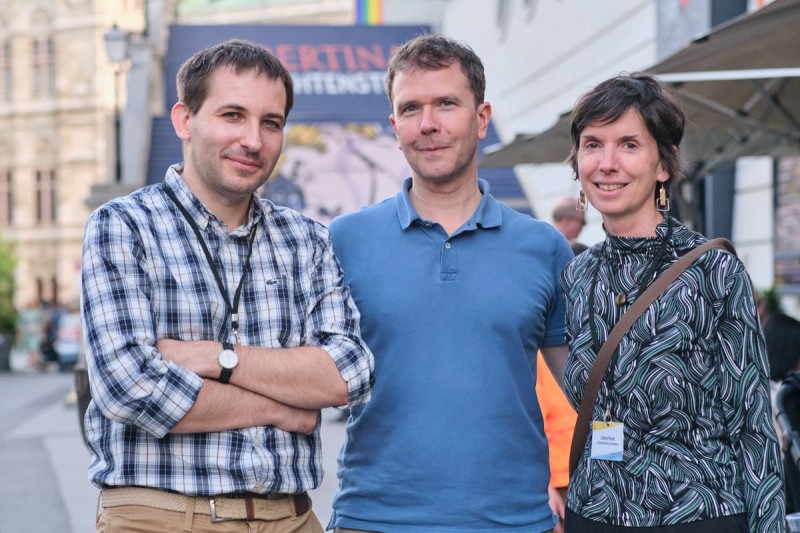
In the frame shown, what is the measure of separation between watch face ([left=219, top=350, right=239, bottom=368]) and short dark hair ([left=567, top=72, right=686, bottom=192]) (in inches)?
42.1

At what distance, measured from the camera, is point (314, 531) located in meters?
2.82

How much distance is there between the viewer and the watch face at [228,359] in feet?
8.61

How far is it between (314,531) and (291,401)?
0.37m

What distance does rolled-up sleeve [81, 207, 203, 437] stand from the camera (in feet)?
8.28

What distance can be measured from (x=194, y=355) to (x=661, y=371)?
1.10 m

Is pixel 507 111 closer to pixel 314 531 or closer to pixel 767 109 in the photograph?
pixel 767 109

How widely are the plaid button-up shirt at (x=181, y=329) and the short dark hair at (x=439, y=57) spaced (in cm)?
65

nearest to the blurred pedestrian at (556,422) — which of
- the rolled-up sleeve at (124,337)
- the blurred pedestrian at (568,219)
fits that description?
the rolled-up sleeve at (124,337)

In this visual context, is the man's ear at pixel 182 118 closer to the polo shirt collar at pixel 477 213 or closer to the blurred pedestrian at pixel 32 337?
the polo shirt collar at pixel 477 213

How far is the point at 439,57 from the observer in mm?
3152

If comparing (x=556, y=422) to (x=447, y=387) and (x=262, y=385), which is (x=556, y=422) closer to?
(x=447, y=387)

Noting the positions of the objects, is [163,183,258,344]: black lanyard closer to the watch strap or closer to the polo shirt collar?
the watch strap

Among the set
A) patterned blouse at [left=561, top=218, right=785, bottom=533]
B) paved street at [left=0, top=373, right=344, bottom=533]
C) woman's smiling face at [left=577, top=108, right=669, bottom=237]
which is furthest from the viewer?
paved street at [left=0, top=373, right=344, bottom=533]

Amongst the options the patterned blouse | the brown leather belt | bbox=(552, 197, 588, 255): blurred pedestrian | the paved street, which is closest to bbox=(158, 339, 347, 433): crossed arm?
the brown leather belt
